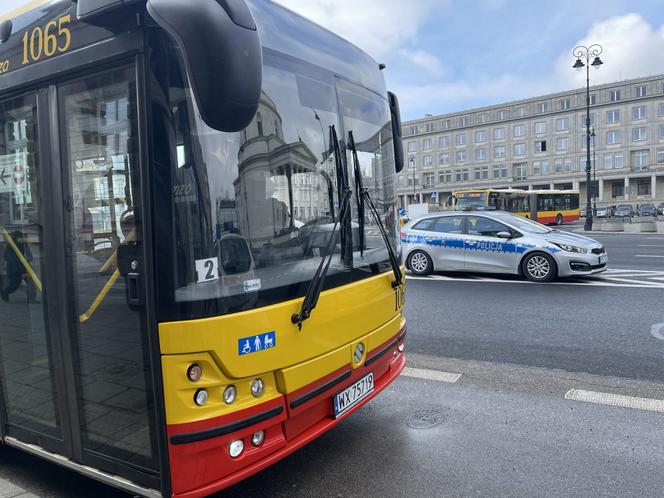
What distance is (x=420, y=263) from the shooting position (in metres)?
12.5

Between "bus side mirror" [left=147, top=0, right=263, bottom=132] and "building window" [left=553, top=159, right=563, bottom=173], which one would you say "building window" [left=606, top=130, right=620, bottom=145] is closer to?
"building window" [left=553, top=159, right=563, bottom=173]

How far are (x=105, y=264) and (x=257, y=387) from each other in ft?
3.37

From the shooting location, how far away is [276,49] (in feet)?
9.70

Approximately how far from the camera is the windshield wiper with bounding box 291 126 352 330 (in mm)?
2910

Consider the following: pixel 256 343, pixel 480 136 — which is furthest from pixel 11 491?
pixel 480 136

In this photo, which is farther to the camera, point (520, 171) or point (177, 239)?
point (520, 171)

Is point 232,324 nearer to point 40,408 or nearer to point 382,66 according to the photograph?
point 40,408

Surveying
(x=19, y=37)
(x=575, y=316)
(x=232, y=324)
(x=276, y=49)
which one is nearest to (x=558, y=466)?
(x=232, y=324)

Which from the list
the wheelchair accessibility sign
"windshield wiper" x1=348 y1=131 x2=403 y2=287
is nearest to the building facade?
"windshield wiper" x1=348 y1=131 x2=403 y2=287

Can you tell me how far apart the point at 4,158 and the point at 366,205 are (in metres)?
2.25

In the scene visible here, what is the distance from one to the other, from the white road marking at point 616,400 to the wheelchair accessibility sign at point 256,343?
3.12 meters

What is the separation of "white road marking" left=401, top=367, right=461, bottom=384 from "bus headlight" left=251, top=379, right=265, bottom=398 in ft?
9.39

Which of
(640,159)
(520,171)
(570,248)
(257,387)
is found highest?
(640,159)

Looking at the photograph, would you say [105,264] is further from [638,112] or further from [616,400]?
[638,112]
